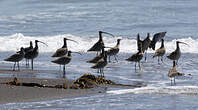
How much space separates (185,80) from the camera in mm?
14672

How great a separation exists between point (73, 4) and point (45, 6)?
6.35 feet

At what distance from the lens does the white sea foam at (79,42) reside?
72.3 feet

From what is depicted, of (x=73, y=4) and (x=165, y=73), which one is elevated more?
(x=73, y=4)

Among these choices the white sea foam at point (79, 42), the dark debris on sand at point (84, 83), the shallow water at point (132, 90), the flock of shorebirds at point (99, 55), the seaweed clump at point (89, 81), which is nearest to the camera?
the shallow water at point (132, 90)

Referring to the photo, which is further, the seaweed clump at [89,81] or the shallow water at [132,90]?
the seaweed clump at [89,81]

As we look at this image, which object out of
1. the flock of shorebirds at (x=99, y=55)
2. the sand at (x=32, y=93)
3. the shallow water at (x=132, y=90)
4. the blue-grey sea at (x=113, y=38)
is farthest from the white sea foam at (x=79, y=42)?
the sand at (x=32, y=93)

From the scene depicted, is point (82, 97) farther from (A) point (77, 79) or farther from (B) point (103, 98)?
(A) point (77, 79)

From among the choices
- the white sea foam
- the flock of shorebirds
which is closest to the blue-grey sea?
the white sea foam

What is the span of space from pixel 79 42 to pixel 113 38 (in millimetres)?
1473

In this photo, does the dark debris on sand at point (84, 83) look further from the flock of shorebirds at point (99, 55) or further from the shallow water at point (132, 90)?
the flock of shorebirds at point (99, 55)

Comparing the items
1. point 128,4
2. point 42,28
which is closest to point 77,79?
point 42,28

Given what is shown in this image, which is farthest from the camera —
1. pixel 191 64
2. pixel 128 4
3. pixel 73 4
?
pixel 73 4

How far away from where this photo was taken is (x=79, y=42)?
24.1m

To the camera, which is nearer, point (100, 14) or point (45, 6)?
point (100, 14)
